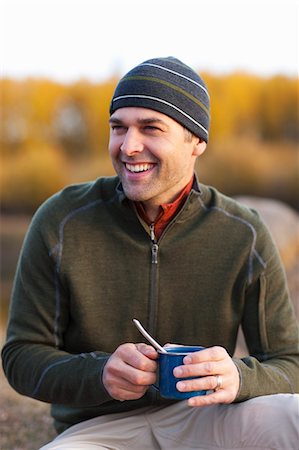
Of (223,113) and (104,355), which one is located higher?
(104,355)

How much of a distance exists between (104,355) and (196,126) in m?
0.92

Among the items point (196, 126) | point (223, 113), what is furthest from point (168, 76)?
point (223, 113)

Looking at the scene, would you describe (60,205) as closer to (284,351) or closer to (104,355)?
(104,355)

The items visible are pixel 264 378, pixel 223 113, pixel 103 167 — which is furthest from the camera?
pixel 223 113

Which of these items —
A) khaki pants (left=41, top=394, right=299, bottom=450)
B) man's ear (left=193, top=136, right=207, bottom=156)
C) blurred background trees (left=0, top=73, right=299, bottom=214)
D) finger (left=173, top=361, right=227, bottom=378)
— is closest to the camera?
finger (left=173, top=361, right=227, bottom=378)

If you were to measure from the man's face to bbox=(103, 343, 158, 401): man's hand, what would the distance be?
25.8 inches

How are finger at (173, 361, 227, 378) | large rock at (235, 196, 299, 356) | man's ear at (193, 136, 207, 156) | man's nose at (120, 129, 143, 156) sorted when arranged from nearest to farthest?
finger at (173, 361, 227, 378) → man's nose at (120, 129, 143, 156) → man's ear at (193, 136, 207, 156) → large rock at (235, 196, 299, 356)

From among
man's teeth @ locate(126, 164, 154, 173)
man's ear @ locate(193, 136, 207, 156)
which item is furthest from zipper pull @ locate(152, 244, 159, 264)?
man's ear @ locate(193, 136, 207, 156)

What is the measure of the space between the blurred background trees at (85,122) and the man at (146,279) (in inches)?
636

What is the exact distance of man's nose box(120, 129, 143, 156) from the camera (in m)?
2.82

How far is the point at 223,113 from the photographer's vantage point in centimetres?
2150

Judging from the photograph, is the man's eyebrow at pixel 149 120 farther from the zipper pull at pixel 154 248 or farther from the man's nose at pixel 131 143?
the zipper pull at pixel 154 248

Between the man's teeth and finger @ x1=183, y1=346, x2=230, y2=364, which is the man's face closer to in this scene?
the man's teeth

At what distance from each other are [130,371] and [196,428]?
0.46 metres
